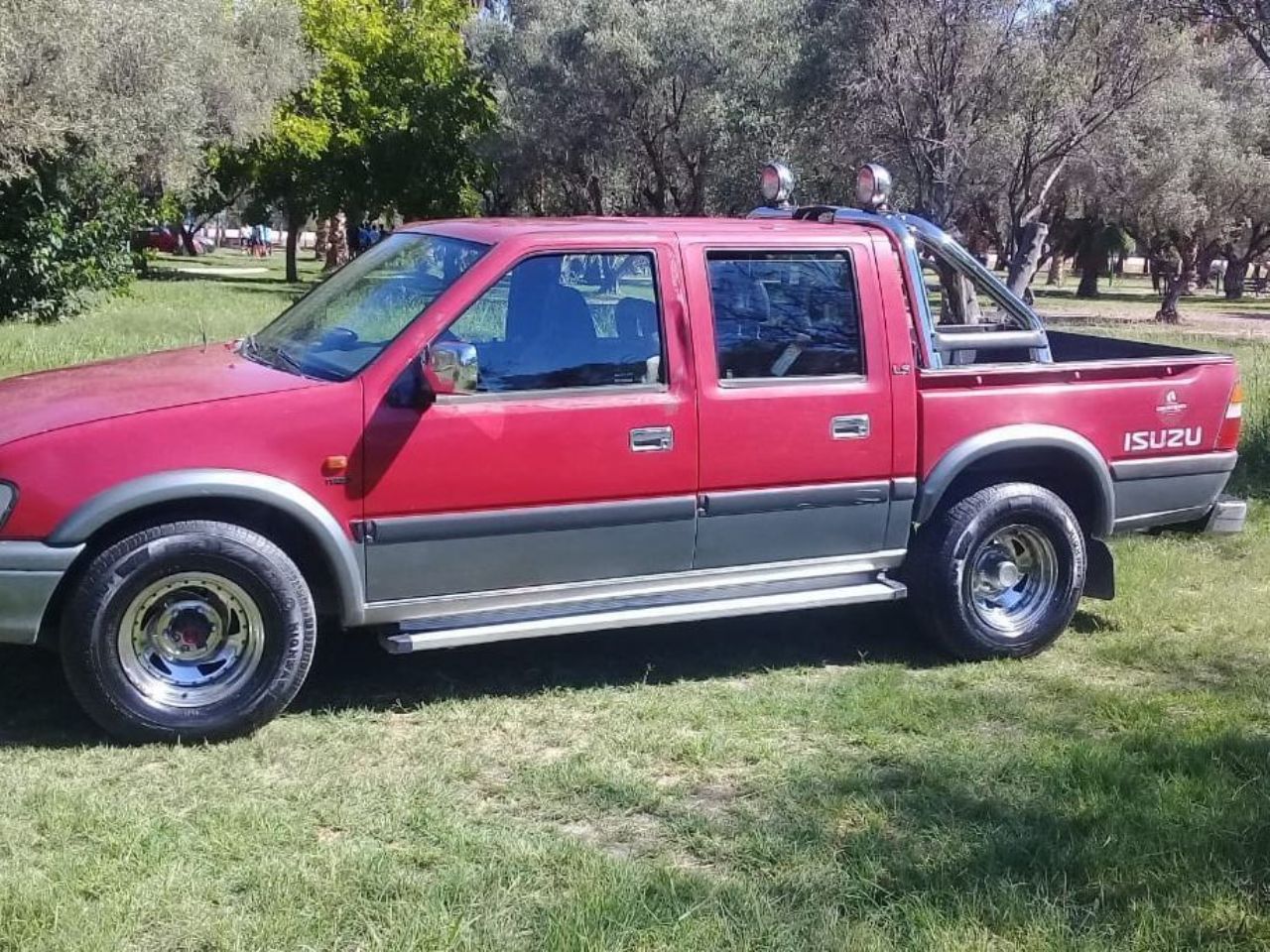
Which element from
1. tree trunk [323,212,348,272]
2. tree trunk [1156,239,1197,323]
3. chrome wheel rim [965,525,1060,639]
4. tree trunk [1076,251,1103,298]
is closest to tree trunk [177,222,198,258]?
tree trunk [323,212,348,272]

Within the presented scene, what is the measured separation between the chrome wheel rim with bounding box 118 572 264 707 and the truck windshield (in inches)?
34.2

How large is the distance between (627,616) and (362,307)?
1592 millimetres

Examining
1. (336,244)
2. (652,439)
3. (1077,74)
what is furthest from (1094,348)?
(336,244)

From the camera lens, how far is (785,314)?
5453 mm

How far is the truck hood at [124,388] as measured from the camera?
4504 mm

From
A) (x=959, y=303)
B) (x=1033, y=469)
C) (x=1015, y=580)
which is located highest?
(x=959, y=303)

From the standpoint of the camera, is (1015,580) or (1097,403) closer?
(1097,403)

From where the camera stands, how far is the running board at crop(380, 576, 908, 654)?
188 inches

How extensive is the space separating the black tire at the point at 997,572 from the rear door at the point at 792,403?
0.23 metres

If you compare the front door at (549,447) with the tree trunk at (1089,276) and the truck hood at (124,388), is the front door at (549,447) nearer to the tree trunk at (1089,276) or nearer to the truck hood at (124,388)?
the truck hood at (124,388)

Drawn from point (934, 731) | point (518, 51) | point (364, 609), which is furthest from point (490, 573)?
point (518, 51)

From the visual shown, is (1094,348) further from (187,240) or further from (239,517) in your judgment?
(187,240)

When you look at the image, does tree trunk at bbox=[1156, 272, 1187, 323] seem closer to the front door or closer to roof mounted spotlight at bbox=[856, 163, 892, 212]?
roof mounted spotlight at bbox=[856, 163, 892, 212]

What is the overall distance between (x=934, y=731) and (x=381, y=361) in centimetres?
243
